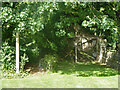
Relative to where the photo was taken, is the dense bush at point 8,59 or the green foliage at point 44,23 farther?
the dense bush at point 8,59

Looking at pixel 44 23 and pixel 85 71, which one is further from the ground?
pixel 44 23

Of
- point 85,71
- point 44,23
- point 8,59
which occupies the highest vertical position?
point 44,23

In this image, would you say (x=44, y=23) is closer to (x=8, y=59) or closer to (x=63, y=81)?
(x=8, y=59)

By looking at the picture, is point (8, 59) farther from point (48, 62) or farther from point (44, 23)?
point (44, 23)

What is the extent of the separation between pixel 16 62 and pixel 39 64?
4.38ft

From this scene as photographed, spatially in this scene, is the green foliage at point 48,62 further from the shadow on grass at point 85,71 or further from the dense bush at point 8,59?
the dense bush at point 8,59

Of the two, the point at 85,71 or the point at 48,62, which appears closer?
the point at 48,62

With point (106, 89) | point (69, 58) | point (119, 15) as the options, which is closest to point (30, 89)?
point (106, 89)

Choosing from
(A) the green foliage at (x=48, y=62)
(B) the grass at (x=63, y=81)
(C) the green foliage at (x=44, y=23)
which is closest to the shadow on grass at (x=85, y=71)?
(B) the grass at (x=63, y=81)

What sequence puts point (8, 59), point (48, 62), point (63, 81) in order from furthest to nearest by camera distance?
point (48, 62) < point (8, 59) < point (63, 81)

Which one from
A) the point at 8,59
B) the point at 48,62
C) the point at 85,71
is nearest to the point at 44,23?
the point at 48,62

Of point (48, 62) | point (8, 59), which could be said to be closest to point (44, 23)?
point (48, 62)

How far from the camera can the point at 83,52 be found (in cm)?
998

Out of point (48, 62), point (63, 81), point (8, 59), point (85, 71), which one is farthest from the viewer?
point (85, 71)
